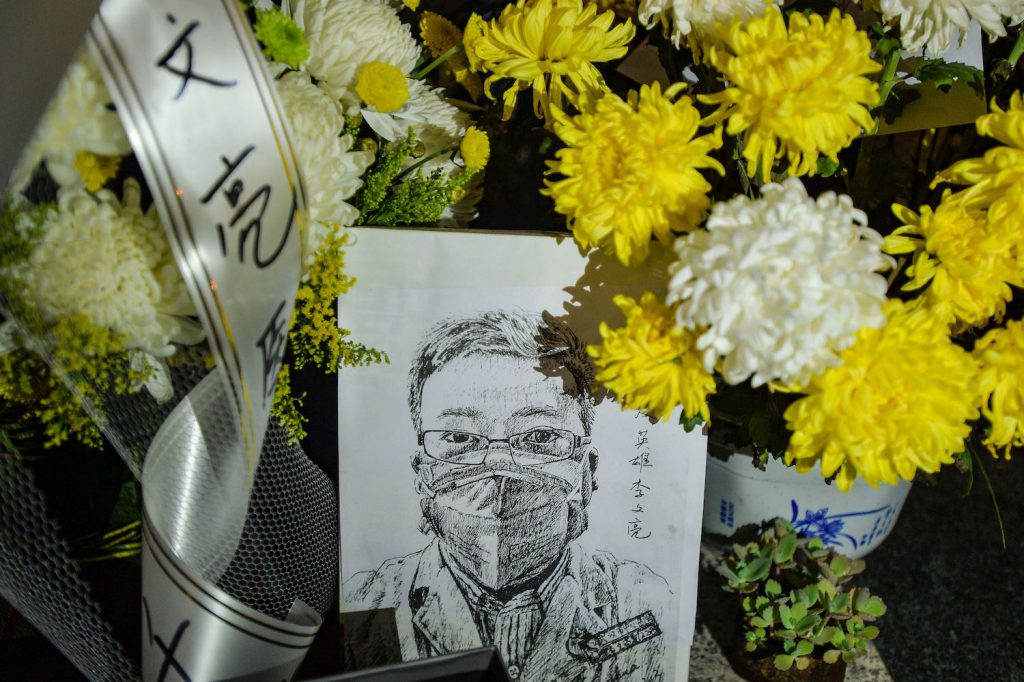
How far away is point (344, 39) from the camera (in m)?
0.52

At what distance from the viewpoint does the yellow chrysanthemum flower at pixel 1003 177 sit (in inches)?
17.8

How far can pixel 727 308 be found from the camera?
406mm

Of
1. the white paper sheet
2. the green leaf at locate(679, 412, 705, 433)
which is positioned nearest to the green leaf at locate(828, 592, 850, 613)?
the white paper sheet

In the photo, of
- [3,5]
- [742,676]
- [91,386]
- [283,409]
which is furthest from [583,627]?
[3,5]

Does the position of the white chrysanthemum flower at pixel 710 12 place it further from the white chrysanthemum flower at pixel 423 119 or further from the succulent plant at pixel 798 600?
the succulent plant at pixel 798 600

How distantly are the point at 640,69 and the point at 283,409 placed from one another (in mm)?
361

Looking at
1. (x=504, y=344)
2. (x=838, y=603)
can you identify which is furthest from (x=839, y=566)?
(x=504, y=344)

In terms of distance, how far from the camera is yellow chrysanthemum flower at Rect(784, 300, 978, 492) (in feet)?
1.40

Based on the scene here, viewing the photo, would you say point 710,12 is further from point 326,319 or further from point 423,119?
point 326,319

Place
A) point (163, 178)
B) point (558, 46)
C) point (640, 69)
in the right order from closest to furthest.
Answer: point (163, 178), point (558, 46), point (640, 69)

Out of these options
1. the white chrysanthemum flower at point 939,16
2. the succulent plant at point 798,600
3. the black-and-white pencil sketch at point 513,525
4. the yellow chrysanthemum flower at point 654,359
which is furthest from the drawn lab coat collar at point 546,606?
the white chrysanthemum flower at point 939,16

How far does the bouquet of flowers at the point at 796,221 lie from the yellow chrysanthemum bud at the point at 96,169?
9.2 inches

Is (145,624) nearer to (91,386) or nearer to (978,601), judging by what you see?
(91,386)

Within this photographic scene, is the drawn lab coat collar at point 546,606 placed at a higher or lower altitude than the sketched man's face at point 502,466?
lower
